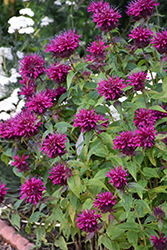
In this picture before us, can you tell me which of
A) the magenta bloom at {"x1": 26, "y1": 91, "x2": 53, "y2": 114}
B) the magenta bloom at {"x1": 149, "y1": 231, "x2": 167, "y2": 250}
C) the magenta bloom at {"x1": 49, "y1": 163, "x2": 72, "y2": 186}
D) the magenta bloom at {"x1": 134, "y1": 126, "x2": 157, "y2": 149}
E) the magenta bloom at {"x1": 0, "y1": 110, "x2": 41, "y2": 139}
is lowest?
the magenta bloom at {"x1": 149, "y1": 231, "x2": 167, "y2": 250}

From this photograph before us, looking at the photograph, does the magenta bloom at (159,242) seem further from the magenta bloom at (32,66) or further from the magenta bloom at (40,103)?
the magenta bloom at (32,66)

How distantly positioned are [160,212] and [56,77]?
77cm

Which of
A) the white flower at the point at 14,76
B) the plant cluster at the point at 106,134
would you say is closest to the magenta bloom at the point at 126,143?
the plant cluster at the point at 106,134

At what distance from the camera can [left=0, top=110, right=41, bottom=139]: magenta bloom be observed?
133cm

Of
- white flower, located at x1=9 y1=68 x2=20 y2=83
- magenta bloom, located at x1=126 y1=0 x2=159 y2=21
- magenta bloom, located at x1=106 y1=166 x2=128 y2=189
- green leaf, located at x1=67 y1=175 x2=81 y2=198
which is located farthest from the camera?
white flower, located at x1=9 y1=68 x2=20 y2=83

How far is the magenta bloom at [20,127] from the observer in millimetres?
1328

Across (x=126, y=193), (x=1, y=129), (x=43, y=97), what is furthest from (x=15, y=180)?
(x=126, y=193)

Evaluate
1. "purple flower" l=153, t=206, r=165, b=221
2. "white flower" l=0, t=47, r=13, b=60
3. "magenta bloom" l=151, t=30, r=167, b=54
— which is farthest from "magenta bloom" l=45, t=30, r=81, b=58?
"white flower" l=0, t=47, r=13, b=60

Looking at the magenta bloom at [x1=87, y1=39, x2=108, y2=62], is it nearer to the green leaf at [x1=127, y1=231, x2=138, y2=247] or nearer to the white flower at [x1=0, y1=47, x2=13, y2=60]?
the green leaf at [x1=127, y1=231, x2=138, y2=247]

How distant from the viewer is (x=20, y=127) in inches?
52.2

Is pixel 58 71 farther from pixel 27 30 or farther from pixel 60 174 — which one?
pixel 27 30

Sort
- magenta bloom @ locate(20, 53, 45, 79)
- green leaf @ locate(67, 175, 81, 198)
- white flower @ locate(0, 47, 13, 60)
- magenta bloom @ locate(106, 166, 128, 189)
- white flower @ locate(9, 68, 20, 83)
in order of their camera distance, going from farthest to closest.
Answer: white flower @ locate(0, 47, 13, 60)
white flower @ locate(9, 68, 20, 83)
magenta bloom @ locate(20, 53, 45, 79)
green leaf @ locate(67, 175, 81, 198)
magenta bloom @ locate(106, 166, 128, 189)

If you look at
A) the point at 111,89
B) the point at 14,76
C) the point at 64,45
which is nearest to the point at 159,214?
the point at 111,89

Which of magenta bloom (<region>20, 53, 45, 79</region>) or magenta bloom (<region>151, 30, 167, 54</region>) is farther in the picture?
magenta bloom (<region>20, 53, 45, 79</region>)
